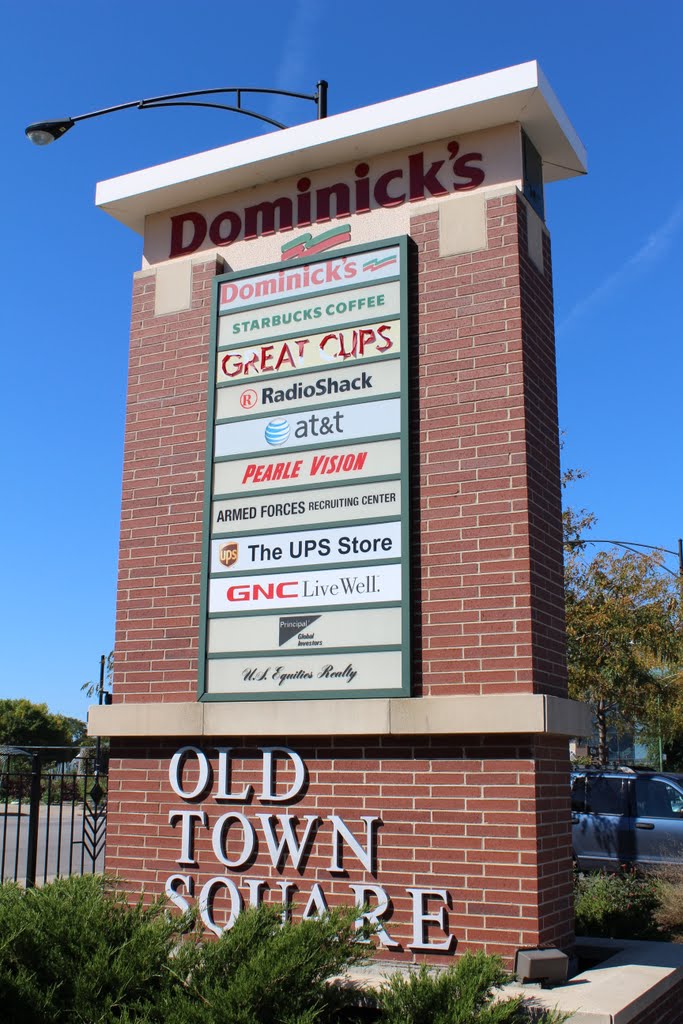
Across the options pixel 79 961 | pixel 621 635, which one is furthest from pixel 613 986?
pixel 621 635

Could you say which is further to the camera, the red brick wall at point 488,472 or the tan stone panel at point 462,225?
the tan stone panel at point 462,225

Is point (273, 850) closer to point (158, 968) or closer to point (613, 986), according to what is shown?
point (158, 968)

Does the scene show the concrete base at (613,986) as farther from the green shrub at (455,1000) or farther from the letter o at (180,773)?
the letter o at (180,773)

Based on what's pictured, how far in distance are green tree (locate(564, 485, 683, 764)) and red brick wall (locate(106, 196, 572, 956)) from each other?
13.2 meters

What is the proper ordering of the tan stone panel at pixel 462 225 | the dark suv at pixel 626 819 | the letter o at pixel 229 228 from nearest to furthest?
the tan stone panel at pixel 462 225 → the letter o at pixel 229 228 → the dark suv at pixel 626 819

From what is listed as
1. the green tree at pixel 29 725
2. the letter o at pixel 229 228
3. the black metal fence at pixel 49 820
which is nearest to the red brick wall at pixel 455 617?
the letter o at pixel 229 228

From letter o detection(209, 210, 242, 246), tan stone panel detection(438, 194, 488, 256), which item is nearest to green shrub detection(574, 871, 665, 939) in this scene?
tan stone panel detection(438, 194, 488, 256)

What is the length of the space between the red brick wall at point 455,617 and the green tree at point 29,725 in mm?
51705

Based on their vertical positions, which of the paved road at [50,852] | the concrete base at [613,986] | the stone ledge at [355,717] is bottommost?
the paved road at [50,852]

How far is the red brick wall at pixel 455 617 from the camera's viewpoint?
21.8ft

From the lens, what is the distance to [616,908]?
9.97m

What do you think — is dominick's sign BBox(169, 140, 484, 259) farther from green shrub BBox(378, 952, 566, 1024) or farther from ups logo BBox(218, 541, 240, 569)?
green shrub BBox(378, 952, 566, 1024)

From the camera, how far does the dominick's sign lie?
25.8ft

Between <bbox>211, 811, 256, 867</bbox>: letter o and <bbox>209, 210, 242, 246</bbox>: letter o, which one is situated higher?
<bbox>209, 210, 242, 246</bbox>: letter o
